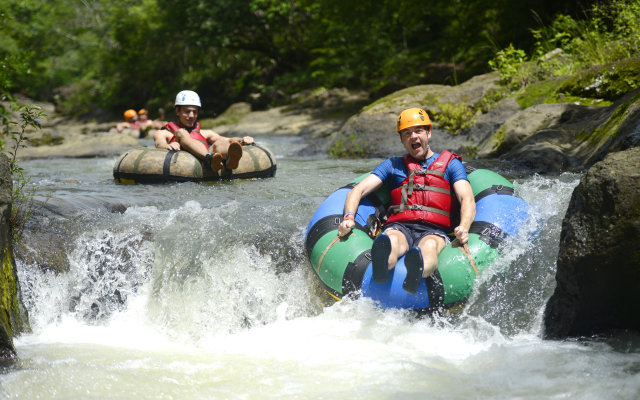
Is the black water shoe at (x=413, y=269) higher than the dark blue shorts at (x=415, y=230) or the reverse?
the reverse

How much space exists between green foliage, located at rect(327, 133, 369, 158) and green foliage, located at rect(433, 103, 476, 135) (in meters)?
1.31

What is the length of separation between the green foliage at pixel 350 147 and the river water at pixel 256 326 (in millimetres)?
4495

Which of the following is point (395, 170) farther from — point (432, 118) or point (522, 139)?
point (432, 118)

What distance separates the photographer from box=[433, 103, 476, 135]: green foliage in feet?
32.3

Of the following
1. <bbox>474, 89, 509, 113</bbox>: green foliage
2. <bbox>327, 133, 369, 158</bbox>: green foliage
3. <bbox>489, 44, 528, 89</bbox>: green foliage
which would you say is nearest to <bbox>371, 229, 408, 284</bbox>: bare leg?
<bbox>327, 133, 369, 158</bbox>: green foliage

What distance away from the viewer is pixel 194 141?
25.6 feet

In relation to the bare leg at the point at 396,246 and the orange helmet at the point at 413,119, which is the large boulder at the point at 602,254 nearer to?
the bare leg at the point at 396,246

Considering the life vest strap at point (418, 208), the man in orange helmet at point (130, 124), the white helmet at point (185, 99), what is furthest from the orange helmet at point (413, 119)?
the man in orange helmet at point (130, 124)

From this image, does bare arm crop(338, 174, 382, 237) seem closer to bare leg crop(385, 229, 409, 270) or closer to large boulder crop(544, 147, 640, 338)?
bare leg crop(385, 229, 409, 270)

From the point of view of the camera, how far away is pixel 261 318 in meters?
4.44

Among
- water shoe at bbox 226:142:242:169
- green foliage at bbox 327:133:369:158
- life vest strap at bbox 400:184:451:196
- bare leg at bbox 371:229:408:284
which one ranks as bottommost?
bare leg at bbox 371:229:408:284

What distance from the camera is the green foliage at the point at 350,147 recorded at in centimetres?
1039

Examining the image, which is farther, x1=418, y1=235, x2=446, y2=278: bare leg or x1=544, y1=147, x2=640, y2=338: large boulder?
x1=418, y1=235, x2=446, y2=278: bare leg

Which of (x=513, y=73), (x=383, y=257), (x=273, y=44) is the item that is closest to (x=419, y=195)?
(x=383, y=257)
